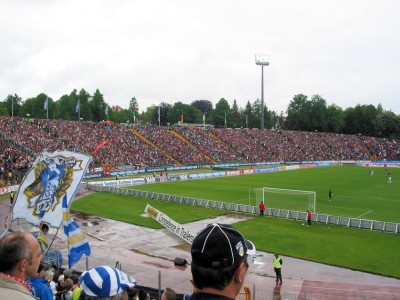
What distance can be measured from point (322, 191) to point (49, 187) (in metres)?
41.2

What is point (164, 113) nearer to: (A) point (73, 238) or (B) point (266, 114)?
(B) point (266, 114)

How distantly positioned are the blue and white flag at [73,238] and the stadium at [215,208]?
5214 mm

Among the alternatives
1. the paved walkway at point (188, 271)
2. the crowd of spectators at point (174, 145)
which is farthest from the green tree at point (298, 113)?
the paved walkway at point (188, 271)

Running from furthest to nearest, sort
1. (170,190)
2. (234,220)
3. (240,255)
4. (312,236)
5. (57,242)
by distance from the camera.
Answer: (170,190) → (234,220) → (312,236) → (57,242) → (240,255)

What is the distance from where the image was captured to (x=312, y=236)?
2669cm

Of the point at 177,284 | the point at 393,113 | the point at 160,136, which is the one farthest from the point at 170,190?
the point at 393,113

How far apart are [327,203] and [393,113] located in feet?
365

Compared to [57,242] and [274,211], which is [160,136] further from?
[57,242]

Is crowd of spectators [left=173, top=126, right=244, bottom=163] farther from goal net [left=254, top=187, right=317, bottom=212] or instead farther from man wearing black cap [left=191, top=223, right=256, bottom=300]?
man wearing black cap [left=191, top=223, right=256, bottom=300]

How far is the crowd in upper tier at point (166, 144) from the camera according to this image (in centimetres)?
5947

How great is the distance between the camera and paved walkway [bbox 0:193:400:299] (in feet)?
55.8

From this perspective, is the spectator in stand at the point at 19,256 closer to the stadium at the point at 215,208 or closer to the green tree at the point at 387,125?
the stadium at the point at 215,208

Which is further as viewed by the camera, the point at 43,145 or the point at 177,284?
the point at 43,145

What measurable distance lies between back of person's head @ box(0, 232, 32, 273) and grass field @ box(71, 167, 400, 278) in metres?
20.0
